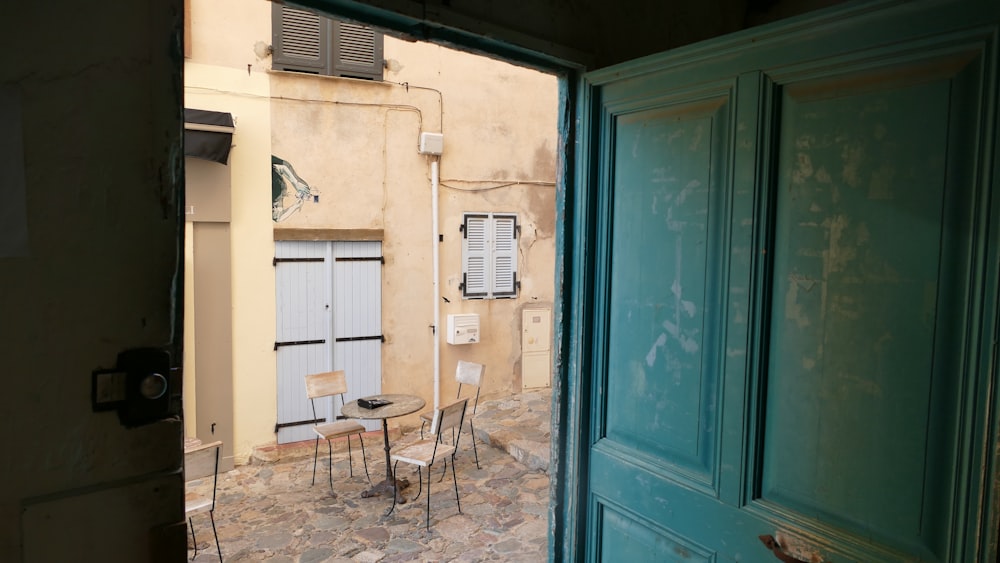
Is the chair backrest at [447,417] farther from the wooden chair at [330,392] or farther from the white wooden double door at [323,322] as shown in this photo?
the white wooden double door at [323,322]

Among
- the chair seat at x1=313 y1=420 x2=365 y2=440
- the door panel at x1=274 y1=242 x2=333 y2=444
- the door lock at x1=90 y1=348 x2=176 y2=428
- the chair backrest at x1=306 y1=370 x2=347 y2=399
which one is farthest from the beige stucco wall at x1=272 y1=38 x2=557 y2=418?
the door lock at x1=90 y1=348 x2=176 y2=428

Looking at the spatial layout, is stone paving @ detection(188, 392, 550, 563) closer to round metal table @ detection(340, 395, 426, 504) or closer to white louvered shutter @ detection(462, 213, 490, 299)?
round metal table @ detection(340, 395, 426, 504)

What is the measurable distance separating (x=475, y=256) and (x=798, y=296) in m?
5.85

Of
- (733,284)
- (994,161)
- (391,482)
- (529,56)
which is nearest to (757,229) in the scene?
(733,284)

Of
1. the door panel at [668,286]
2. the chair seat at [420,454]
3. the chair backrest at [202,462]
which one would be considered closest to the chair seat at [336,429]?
the chair seat at [420,454]

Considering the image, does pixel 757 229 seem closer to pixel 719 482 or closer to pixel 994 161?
pixel 994 161

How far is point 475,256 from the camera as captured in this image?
736cm

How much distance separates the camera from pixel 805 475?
64.2 inches

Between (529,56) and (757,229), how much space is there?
1.02m

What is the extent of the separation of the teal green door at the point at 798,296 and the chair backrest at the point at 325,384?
417 cm

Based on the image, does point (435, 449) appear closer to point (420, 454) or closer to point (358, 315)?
point (420, 454)

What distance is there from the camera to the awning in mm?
5496

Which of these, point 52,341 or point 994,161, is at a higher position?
point 994,161

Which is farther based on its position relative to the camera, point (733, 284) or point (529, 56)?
point (529, 56)
